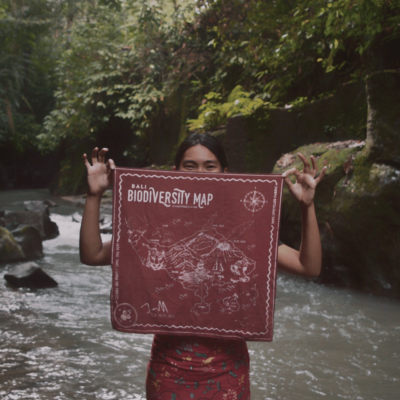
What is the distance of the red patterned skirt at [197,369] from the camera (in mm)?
1844

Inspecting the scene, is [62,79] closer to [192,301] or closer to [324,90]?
[324,90]

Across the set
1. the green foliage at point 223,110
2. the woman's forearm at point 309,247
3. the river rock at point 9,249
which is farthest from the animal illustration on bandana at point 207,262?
the green foliage at point 223,110

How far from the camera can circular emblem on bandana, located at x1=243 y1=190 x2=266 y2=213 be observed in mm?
1941

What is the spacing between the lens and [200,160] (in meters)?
2.08

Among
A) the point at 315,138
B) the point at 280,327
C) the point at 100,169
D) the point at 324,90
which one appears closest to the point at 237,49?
the point at 324,90

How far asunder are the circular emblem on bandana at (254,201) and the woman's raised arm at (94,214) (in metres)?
0.62

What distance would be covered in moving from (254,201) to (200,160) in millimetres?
336

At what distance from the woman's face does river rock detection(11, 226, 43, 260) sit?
7.74 metres

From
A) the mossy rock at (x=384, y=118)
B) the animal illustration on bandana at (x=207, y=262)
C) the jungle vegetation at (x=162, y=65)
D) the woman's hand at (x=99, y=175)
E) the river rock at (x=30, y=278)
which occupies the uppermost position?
the jungle vegetation at (x=162, y=65)

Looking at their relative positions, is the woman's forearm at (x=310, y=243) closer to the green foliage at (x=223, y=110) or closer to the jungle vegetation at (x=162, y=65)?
the jungle vegetation at (x=162, y=65)

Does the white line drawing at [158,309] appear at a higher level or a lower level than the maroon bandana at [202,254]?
lower

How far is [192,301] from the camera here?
193 centimetres

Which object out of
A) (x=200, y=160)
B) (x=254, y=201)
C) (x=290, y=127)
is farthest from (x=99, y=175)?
(x=290, y=127)

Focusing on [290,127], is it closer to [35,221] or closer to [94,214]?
[35,221]
